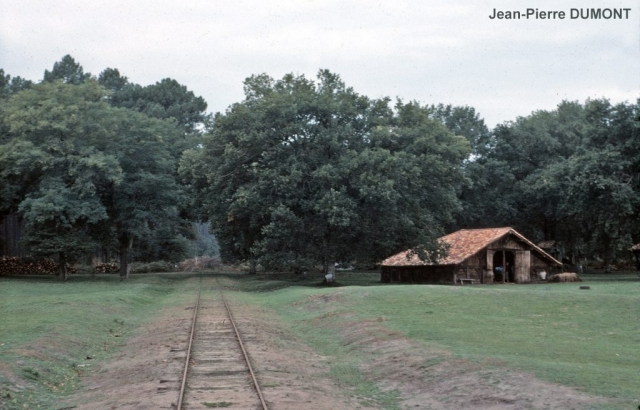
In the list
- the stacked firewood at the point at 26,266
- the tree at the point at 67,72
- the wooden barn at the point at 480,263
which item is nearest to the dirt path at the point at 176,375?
the wooden barn at the point at 480,263

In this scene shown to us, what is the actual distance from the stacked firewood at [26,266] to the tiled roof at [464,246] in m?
31.7

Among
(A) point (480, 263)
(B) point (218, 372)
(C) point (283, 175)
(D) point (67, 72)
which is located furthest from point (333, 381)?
(D) point (67, 72)

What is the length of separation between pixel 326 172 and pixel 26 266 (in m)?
40.6

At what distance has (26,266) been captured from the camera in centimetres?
7338

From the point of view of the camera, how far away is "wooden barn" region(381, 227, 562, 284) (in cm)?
5338

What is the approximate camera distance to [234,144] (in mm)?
51344

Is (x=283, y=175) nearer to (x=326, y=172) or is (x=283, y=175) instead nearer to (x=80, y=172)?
(x=326, y=172)

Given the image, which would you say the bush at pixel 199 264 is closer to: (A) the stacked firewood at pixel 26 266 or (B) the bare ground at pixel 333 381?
(A) the stacked firewood at pixel 26 266

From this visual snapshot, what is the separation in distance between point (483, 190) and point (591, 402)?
224ft

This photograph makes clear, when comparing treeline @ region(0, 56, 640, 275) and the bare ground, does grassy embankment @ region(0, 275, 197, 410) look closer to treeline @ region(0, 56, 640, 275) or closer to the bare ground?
the bare ground

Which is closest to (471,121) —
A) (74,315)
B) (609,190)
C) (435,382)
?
(609,190)

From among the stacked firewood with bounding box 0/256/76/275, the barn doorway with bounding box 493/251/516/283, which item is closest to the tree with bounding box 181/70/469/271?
the barn doorway with bounding box 493/251/516/283

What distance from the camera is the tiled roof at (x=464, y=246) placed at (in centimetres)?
5322

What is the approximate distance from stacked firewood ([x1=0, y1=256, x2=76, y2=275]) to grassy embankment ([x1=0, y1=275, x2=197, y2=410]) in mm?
29331
